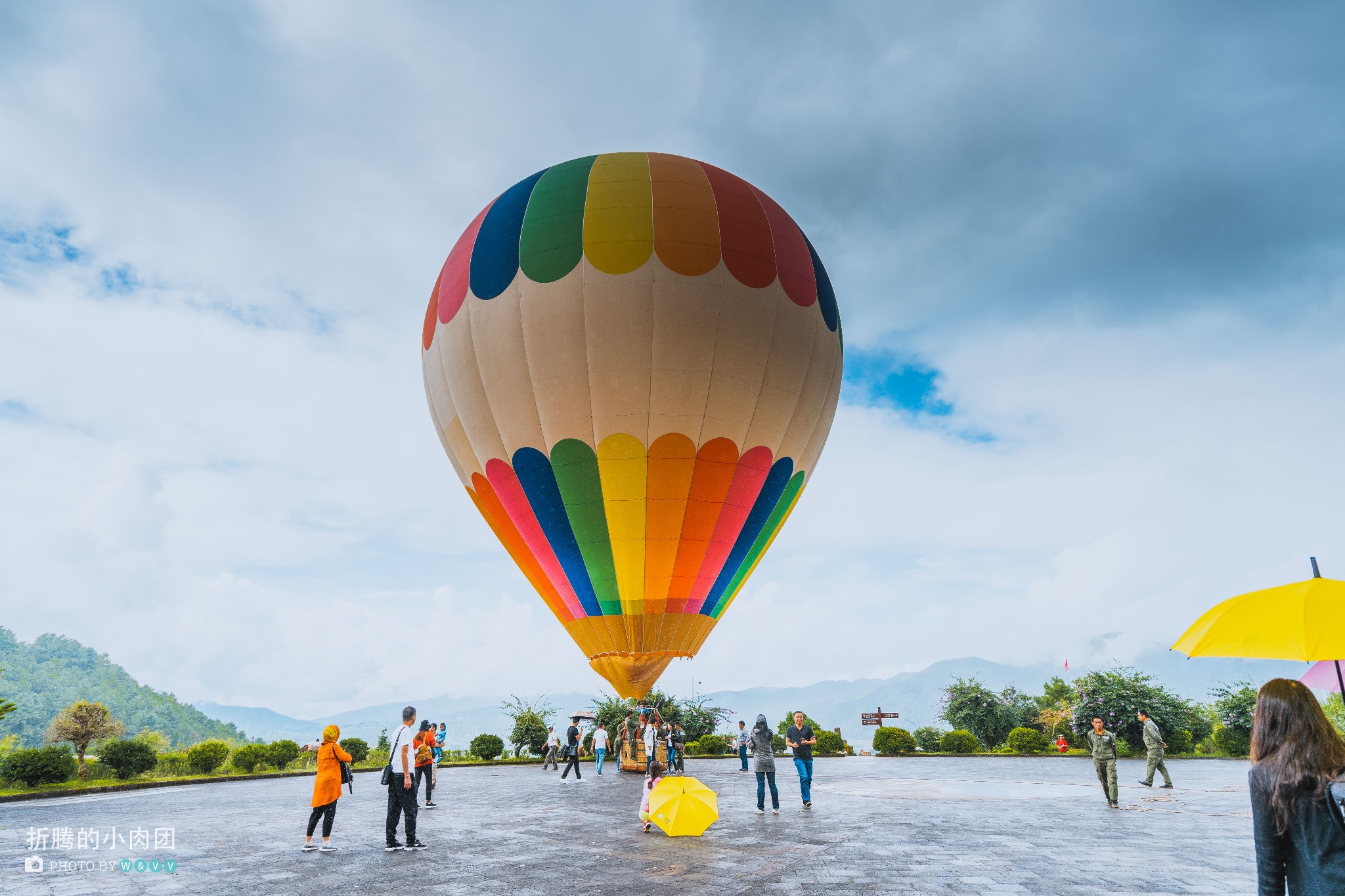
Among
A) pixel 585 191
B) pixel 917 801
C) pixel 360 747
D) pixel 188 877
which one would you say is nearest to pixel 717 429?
pixel 585 191

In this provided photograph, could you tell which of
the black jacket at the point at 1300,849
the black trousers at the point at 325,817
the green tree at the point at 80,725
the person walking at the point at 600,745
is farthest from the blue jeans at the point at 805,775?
the green tree at the point at 80,725

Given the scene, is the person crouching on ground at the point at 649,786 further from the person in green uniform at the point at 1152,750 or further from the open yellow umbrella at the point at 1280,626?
the person in green uniform at the point at 1152,750

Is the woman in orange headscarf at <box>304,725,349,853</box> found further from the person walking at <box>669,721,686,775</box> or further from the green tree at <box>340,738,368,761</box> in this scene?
the green tree at <box>340,738,368,761</box>

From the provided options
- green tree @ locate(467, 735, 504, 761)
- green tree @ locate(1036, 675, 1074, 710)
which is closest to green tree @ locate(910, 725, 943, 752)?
green tree @ locate(1036, 675, 1074, 710)

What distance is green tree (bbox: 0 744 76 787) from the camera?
1756cm

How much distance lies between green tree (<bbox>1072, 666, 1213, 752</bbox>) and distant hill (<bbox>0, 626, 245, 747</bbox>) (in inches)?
3774

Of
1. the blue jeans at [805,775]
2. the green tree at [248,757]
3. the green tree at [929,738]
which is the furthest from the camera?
the green tree at [929,738]

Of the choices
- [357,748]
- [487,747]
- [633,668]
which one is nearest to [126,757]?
[357,748]

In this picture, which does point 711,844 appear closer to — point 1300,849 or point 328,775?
point 328,775

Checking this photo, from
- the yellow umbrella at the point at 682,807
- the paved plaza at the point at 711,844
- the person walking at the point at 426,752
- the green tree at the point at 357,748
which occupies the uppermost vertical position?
the person walking at the point at 426,752

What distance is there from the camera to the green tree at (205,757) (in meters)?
22.4

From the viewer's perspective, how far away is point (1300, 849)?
284 cm

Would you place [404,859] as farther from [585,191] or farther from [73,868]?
[585,191]

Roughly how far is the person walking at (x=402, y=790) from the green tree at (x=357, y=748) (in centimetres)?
1936
